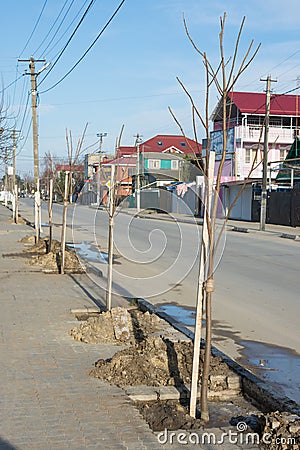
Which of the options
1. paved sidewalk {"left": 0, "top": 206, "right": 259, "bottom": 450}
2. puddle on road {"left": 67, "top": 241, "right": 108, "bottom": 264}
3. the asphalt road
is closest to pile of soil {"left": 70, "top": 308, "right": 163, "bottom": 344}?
paved sidewalk {"left": 0, "top": 206, "right": 259, "bottom": 450}

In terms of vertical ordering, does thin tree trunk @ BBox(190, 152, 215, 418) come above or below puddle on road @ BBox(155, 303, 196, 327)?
above

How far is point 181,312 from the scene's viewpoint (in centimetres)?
995

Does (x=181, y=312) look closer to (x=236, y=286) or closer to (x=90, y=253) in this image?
(x=236, y=286)

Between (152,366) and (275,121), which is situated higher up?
(275,121)

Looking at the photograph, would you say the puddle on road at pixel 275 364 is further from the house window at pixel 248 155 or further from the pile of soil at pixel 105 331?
the house window at pixel 248 155

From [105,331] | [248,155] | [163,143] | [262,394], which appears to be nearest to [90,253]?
[105,331]

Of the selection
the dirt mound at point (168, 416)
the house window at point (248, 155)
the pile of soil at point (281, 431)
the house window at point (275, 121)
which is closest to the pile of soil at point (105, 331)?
the dirt mound at point (168, 416)

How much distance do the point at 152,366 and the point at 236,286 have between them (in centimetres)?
668

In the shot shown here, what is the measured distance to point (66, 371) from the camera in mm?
6121

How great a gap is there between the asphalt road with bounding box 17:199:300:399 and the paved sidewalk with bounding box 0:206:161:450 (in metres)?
1.91

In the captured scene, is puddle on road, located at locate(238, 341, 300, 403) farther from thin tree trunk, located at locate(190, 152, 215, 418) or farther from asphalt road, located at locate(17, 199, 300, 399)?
thin tree trunk, located at locate(190, 152, 215, 418)

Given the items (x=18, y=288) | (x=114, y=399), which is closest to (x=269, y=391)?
(x=114, y=399)

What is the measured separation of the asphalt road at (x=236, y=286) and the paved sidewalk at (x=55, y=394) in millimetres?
1906

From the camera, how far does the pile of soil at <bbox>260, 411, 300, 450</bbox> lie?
419 cm
